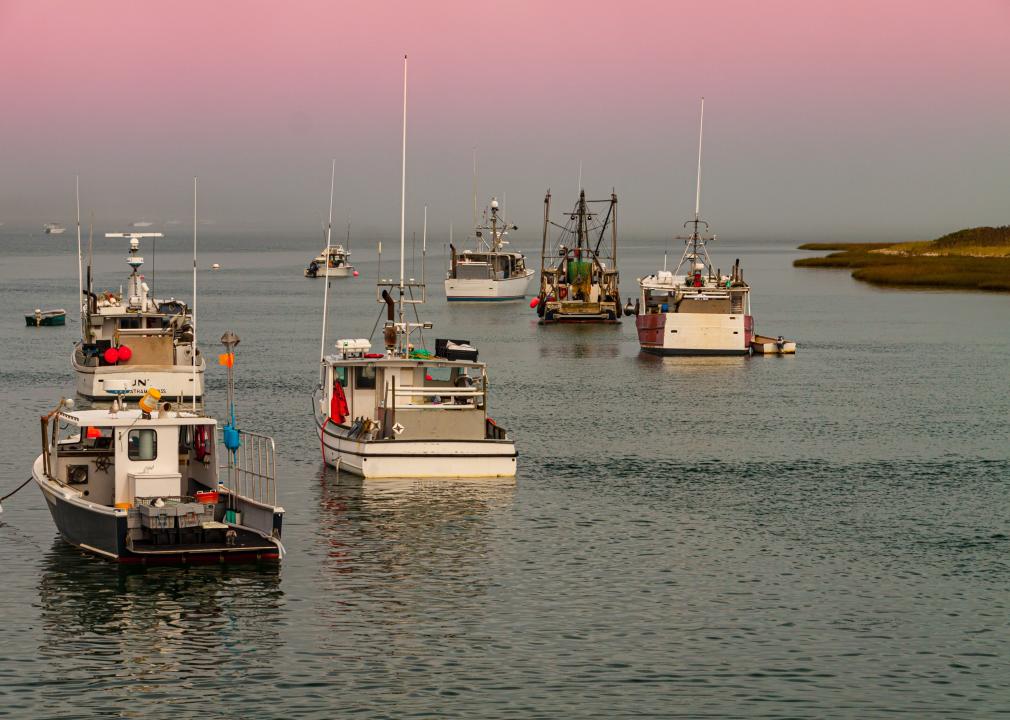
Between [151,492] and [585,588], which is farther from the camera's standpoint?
[151,492]

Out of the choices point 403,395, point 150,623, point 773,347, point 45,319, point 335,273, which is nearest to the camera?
point 150,623

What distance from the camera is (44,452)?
32156mm

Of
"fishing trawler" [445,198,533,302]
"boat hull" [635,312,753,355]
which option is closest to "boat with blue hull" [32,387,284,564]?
"boat hull" [635,312,753,355]

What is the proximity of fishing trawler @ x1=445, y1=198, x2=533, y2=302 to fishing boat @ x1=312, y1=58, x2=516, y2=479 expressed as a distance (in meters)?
91.4

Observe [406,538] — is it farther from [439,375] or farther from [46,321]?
[46,321]

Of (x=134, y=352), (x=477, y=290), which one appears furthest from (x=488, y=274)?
(x=134, y=352)

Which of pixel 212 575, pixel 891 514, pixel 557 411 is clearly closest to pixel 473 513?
pixel 212 575

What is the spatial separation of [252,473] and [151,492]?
7.82 feet

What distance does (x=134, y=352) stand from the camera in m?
57.8

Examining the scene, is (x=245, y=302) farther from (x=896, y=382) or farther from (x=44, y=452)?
(x=44, y=452)

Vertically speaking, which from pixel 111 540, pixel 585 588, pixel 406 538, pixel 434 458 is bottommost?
pixel 585 588

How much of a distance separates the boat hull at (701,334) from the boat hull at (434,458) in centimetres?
4299

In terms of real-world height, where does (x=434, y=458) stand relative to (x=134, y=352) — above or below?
below

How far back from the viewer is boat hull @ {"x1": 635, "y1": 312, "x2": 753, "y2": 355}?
80.5 m
